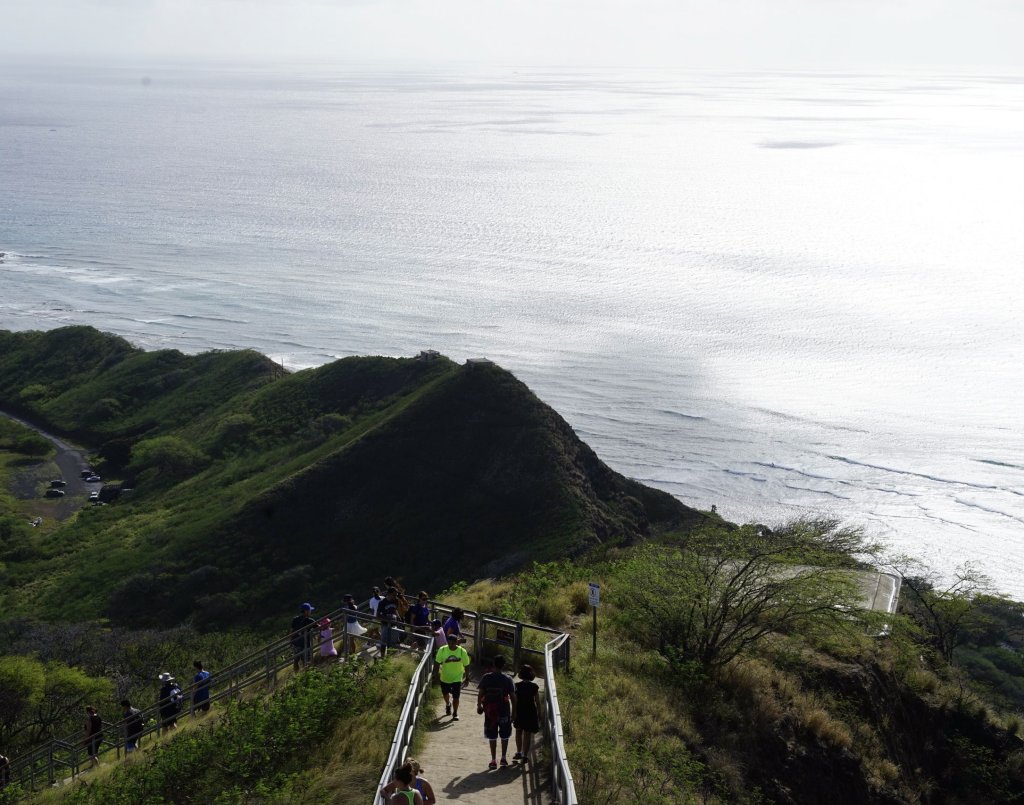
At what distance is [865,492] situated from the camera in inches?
3000

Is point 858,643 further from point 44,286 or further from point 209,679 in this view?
point 44,286

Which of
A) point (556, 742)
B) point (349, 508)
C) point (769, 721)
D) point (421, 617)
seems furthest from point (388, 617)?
point (349, 508)

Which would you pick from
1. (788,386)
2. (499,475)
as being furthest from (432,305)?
(499,475)

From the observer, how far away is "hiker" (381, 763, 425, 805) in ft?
41.4

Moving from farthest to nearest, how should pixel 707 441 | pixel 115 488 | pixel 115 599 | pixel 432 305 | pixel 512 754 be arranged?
pixel 432 305 → pixel 707 441 → pixel 115 488 → pixel 115 599 → pixel 512 754

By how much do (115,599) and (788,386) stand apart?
66235mm

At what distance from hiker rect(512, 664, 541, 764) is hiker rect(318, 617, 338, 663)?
7861mm

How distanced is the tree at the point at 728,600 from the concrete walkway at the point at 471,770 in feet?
21.9

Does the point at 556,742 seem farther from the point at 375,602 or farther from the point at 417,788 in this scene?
the point at 375,602

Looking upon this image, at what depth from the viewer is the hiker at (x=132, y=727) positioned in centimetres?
2158

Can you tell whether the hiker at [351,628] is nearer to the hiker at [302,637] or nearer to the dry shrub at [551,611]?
the hiker at [302,637]

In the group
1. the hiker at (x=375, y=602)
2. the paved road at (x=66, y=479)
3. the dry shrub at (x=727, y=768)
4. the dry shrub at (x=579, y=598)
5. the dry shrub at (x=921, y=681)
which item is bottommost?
the paved road at (x=66, y=479)

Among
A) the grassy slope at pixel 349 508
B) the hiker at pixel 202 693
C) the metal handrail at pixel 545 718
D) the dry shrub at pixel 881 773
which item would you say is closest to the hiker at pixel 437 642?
the metal handrail at pixel 545 718

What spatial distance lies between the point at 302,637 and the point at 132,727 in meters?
4.24
